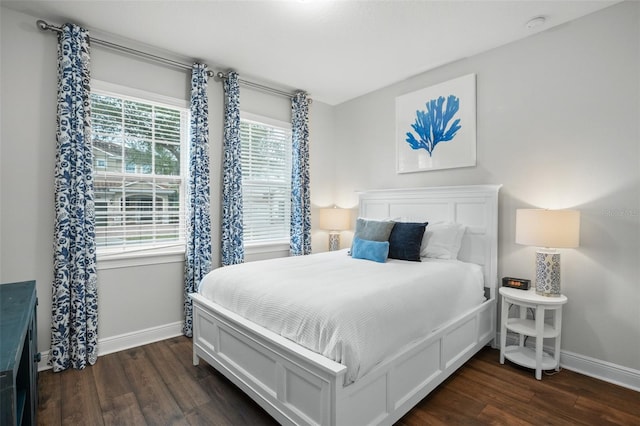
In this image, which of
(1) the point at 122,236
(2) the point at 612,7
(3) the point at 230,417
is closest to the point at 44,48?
(1) the point at 122,236

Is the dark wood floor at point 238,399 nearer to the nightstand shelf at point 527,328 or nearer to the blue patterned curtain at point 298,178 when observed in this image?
the nightstand shelf at point 527,328

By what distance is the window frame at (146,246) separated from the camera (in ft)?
9.16

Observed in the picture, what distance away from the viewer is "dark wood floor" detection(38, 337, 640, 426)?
192 cm

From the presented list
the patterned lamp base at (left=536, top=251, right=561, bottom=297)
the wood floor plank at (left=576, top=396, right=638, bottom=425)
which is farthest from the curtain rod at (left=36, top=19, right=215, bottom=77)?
the wood floor plank at (left=576, top=396, right=638, bottom=425)

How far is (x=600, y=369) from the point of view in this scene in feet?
7.86

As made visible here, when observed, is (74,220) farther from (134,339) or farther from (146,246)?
(134,339)

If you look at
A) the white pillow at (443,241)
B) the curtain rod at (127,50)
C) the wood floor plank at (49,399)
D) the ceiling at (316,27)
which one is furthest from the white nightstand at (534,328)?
the curtain rod at (127,50)

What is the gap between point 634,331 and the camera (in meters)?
2.28

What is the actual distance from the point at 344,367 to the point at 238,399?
3.48ft

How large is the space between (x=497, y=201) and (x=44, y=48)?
Result: 401 cm

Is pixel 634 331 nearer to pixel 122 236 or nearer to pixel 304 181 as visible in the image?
pixel 304 181

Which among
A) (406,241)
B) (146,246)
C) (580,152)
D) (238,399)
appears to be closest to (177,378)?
(238,399)

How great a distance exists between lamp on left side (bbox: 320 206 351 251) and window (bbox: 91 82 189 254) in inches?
70.9

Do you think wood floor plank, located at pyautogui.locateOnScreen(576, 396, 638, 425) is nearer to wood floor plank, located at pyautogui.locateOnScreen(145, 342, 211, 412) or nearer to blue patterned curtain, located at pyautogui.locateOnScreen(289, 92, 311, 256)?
wood floor plank, located at pyautogui.locateOnScreen(145, 342, 211, 412)
